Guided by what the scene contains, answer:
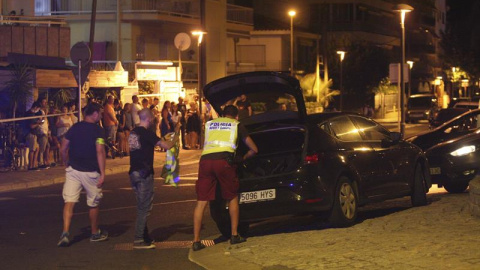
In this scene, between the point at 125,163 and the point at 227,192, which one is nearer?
the point at 227,192

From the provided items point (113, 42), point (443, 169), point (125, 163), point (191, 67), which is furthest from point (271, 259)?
point (191, 67)

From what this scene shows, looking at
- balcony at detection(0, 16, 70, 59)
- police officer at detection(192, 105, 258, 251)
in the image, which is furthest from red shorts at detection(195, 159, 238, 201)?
balcony at detection(0, 16, 70, 59)

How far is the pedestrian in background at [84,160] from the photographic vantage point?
1152cm

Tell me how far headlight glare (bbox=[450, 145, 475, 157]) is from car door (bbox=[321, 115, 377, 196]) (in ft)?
13.5

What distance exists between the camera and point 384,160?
529 inches

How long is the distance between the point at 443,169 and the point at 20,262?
891 centimetres

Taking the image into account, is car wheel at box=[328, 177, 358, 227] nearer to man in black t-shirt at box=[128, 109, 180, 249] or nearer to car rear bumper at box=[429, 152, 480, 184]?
man in black t-shirt at box=[128, 109, 180, 249]

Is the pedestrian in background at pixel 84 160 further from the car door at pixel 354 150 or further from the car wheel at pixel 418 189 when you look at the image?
the car wheel at pixel 418 189

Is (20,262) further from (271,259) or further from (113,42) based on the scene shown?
(113,42)

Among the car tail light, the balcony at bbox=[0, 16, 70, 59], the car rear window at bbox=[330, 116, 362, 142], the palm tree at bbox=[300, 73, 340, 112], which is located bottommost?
the car tail light

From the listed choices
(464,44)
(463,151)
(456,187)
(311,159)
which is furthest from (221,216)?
(464,44)

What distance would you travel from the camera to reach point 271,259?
9875 millimetres

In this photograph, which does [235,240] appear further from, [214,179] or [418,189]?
[418,189]

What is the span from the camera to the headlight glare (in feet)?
54.6
